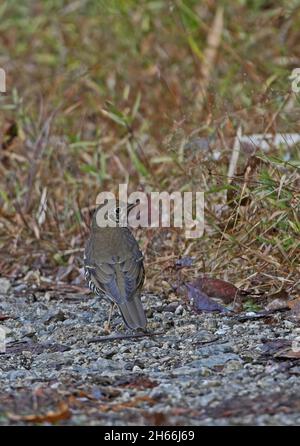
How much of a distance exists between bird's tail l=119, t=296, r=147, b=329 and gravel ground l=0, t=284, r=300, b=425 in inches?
3.5

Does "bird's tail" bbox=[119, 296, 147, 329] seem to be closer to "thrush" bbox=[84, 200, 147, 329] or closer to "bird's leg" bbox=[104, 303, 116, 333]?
"thrush" bbox=[84, 200, 147, 329]

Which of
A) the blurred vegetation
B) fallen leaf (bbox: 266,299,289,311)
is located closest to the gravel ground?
fallen leaf (bbox: 266,299,289,311)

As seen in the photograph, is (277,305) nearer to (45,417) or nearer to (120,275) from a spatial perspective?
(120,275)

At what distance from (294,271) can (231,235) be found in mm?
501

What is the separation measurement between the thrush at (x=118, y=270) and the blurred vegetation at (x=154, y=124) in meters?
0.49

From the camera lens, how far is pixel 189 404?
4328 mm

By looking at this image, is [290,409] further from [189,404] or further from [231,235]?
[231,235]

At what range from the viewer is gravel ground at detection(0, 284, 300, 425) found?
13.9 ft

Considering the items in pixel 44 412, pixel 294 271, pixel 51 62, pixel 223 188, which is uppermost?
pixel 51 62

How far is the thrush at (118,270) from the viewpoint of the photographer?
5.76m

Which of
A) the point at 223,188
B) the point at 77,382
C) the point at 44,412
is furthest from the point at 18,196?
the point at 44,412

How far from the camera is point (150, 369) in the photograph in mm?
4980

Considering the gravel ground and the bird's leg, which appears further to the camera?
the bird's leg

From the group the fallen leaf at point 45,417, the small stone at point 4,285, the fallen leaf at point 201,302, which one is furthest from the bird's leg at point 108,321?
the fallen leaf at point 45,417
